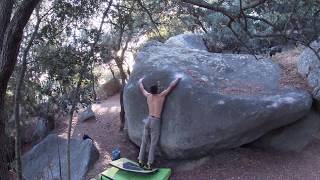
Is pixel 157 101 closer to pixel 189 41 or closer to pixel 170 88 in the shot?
pixel 170 88

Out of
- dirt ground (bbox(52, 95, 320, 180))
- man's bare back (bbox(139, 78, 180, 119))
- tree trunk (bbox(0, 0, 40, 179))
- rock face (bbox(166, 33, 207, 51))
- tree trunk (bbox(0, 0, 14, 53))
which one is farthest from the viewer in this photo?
rock face (bbox(166, 33, 207, 51))

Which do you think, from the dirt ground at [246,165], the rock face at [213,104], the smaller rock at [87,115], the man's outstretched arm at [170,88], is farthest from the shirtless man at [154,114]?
the smaller rock at [87,115]

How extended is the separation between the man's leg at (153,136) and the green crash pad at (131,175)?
0.94 meters

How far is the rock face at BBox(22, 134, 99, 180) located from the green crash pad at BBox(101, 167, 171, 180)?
5.56 ft

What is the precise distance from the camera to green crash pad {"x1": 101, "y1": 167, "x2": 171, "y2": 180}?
979 cm

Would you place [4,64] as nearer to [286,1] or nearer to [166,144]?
[286,1]

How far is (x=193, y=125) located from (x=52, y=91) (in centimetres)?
358

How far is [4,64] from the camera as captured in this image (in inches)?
201

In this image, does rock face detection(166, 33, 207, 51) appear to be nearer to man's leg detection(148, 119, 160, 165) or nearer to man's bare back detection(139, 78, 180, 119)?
man's bare back detection(139, 78, 180, 119)

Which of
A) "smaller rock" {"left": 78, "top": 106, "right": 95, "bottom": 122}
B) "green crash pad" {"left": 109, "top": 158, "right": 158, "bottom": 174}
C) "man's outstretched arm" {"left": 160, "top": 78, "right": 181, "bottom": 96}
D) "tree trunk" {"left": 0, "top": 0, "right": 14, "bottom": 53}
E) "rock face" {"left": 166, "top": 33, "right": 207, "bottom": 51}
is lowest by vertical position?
"green crash pad" {"left": 109, "top": 158, "right": 158, "bottom": 174}

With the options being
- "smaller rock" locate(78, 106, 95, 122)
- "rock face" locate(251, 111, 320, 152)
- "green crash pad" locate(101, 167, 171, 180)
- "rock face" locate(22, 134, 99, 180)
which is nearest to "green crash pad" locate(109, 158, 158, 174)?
"green crash pad" locate(101, 167, 171, 180)

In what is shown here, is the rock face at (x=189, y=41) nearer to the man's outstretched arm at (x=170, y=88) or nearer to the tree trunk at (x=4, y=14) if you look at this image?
the man's outstretched arm at (x=170, y=88)

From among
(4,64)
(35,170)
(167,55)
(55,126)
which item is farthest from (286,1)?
(55,126)

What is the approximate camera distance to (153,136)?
36.4 feet
